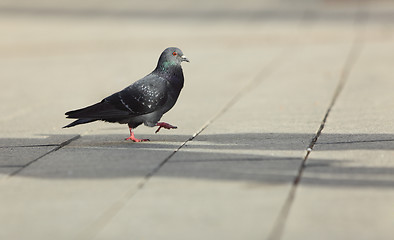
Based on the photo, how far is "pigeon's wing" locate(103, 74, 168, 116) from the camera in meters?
7.54

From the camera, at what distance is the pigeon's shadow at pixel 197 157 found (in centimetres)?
603

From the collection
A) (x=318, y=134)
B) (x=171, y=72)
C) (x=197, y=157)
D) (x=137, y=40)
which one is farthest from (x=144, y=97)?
(x=137, y=40)

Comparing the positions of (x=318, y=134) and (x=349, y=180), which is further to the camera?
(x=318, y=134)

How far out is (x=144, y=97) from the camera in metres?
7.55

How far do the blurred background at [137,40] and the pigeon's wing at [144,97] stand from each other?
151 centimetres

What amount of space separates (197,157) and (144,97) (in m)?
1.04

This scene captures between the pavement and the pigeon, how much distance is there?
279 millimetres

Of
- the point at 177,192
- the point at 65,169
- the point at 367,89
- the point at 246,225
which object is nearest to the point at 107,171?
the point at 65,169

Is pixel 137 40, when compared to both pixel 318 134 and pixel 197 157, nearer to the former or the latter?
pixel 318 134

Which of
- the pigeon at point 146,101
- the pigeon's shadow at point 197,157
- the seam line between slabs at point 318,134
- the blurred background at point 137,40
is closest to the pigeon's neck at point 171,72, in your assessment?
the pigeon at point 146,101

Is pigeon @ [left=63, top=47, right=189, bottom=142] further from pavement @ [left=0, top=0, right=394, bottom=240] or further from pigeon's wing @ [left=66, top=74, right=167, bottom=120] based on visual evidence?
pavement @ [left=0, top=0, right=394, bottom=240]

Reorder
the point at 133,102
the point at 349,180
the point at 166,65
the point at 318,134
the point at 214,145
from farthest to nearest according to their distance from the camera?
the point at 318,134 → the point at 166,65 → the point at 133,102 → the point at 214,145 → the point at 349,180

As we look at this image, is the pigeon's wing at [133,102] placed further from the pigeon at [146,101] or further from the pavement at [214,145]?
the pavement at [214,145]

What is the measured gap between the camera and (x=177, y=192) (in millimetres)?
5637
